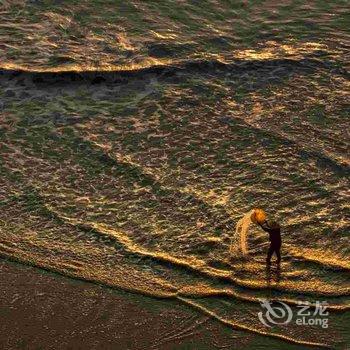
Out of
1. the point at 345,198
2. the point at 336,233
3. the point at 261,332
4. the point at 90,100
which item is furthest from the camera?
the point at 90,100

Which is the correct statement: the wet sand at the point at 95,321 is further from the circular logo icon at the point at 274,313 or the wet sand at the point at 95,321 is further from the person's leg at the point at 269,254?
the person's leg at the point at 269,254

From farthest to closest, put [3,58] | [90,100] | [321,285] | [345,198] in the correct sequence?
1. [3,58]
2. [90,100]
3. [345,198]
4. [321,285]

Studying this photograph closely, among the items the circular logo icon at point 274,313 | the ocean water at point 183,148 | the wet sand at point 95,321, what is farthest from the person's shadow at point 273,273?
the wet sand at point 95,321

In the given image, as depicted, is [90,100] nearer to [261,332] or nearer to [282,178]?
[282,178]

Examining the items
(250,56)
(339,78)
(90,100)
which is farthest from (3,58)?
(339,78)

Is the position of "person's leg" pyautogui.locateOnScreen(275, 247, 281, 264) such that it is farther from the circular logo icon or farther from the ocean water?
the circular logo icon

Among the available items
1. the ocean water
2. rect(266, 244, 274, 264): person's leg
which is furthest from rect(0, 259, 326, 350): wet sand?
rect(266, 244, 274, 264): person's leg

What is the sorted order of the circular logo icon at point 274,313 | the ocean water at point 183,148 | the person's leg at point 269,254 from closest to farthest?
the circular logo icon at point 274,313 < the person's leg at point 269,254 < the ocean water at point 183,148
